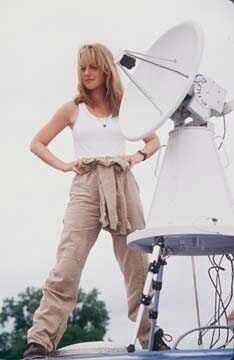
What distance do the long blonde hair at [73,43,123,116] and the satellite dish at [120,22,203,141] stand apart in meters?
0.11

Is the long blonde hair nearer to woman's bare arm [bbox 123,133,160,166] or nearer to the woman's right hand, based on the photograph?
woman's bare arm [bbox 123,133,160,166]

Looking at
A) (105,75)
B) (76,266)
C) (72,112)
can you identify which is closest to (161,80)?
(105,75)

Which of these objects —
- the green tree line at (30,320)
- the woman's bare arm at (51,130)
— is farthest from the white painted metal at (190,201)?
the green tree line at (30,320)

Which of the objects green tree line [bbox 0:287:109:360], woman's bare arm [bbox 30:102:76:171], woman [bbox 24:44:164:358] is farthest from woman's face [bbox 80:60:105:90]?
green tree line [bbox 0:287:109:360]

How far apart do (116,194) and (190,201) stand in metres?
0.35

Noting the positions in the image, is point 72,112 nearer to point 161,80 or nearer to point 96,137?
point 96,137

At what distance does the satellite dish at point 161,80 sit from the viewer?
2.79m

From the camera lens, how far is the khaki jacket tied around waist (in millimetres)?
2908

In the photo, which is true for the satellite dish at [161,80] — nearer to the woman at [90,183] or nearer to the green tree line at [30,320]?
the woman at [90,183]

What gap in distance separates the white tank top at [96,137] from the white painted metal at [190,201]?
24 cm

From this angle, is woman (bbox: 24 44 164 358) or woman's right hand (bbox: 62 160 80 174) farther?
woman's right hand (bbox: 62 160 80 174)

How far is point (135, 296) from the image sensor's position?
2957mm

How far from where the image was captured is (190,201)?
270 centimetres

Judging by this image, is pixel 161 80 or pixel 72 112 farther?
pixel 72 112
